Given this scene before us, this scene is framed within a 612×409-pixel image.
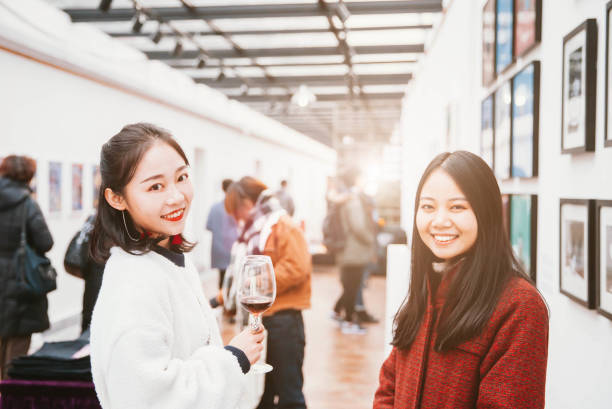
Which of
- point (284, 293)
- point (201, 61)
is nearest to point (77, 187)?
point (201, 61)

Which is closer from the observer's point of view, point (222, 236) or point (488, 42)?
point (488, 42)

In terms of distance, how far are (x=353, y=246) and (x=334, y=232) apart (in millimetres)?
385

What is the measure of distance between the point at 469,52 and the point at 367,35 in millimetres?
4070

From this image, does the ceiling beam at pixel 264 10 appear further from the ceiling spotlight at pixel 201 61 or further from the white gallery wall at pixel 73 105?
the ceiling spotlight at pixel 201 61

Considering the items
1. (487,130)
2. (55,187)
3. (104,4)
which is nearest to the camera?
(487,130)

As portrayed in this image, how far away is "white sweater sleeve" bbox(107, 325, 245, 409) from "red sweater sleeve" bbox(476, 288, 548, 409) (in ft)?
1.92

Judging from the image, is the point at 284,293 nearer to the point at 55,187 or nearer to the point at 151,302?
the point at 151,302

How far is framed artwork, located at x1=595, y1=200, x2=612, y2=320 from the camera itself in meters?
1.51

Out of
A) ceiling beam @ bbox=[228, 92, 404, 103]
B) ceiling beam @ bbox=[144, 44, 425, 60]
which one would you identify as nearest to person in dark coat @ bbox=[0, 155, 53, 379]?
ceiling beam @ bbox=[144, 44, 425, 60]

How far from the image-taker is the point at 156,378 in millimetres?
1099

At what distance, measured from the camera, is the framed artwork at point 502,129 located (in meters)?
2.54

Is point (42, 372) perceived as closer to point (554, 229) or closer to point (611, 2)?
point (554, 229)

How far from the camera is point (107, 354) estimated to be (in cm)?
111

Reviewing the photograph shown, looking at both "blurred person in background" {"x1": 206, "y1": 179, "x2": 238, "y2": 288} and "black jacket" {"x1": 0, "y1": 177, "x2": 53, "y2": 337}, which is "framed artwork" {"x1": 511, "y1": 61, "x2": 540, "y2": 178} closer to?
"black jacket" {"x1": 0, "y1": 177, "x2": 53, "y2": 337}
